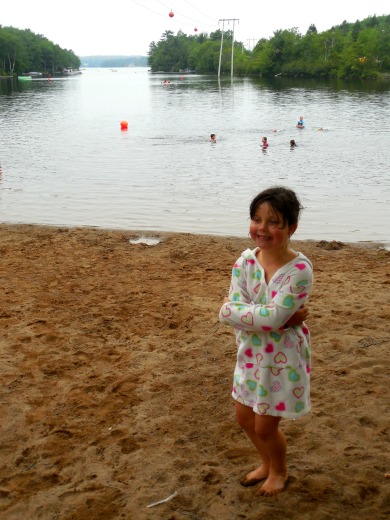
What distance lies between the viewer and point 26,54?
6093 inches

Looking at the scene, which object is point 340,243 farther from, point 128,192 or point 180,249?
Answer: point 128,192

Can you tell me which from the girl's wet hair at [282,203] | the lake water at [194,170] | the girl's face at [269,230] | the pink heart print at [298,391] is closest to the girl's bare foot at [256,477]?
the pink heart print at [298,391]

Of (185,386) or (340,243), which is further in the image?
(340,243)

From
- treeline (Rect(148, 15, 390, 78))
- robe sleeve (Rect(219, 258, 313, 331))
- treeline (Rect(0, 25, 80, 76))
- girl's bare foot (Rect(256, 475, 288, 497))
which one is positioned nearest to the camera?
robe sleeve (Rect(219, 258, 313, 331))

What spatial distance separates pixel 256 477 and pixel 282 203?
63.1 inches

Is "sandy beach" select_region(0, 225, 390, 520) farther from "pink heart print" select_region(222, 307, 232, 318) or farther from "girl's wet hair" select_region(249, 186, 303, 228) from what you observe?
"girl's wet hair" select_region(249, 186, 303, 228)

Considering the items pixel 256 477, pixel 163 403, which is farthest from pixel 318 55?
pixel 256 477

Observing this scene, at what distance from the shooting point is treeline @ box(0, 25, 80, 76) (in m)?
137

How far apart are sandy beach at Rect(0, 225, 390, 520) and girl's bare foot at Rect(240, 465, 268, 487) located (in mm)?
57

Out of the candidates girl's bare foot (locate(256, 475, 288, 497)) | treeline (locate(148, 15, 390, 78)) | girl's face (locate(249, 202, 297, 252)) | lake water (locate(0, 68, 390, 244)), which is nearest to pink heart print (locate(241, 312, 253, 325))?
girl's face (locate(249, 202, 297, 252))

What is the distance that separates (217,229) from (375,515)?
926cm

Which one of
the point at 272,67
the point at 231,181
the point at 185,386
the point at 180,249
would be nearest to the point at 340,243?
the point at 180,249

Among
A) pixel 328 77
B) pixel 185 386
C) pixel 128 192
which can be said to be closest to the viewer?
pixel 185 386

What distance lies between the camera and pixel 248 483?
10.8ft
